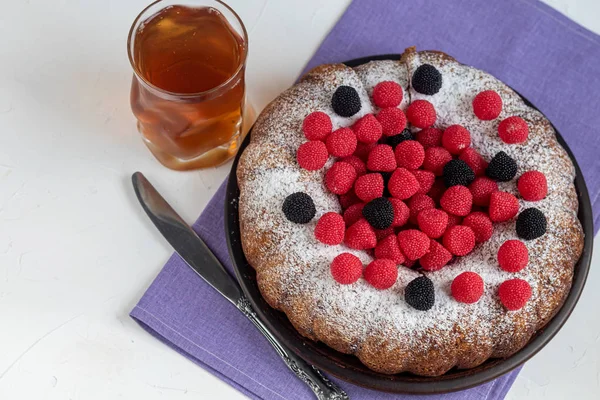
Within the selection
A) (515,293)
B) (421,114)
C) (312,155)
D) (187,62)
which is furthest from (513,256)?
(187,62)

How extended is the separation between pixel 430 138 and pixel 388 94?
6.2 inches

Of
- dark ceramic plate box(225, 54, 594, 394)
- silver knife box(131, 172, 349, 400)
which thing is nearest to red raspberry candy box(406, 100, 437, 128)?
dark ceramic plate box(225, 54, 594, 394)

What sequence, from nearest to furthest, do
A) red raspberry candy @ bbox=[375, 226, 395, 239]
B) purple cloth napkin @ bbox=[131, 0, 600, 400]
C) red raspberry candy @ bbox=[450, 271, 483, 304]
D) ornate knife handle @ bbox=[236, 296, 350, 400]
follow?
red raspberry candy @ bbox=[450, 271, 483, 304]
red raspberry candy @ bbox=[375, 226, 395, 239]
ornate knife handle @ bbox=[236, 296, 350, 400]
purple cloth napkin @ bbox=[131, 0, 600, 400]

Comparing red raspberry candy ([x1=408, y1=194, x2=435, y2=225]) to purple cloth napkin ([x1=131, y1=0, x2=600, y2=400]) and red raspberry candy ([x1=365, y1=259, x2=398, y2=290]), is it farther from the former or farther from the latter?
purple cloth napkin ([x1=131, y1=0, x2=600, y2=400])

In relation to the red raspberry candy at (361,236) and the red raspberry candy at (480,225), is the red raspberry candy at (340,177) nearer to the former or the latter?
the red raspberry candy at (361,236)

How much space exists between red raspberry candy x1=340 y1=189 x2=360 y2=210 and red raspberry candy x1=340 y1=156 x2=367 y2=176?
0.05m

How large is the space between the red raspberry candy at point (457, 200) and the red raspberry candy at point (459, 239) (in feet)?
0.14

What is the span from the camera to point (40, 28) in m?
2.08

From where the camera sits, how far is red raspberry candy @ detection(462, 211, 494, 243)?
5.22 feet

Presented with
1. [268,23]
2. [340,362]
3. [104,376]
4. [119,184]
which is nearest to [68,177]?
[119,184]

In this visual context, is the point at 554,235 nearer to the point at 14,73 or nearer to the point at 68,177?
the point at 68,177

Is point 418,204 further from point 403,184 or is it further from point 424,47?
point 424,47

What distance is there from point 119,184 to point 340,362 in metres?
0.86

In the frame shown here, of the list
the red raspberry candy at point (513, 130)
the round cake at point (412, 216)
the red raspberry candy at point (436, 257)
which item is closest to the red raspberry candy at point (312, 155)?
the round cake at point (412, 216)
